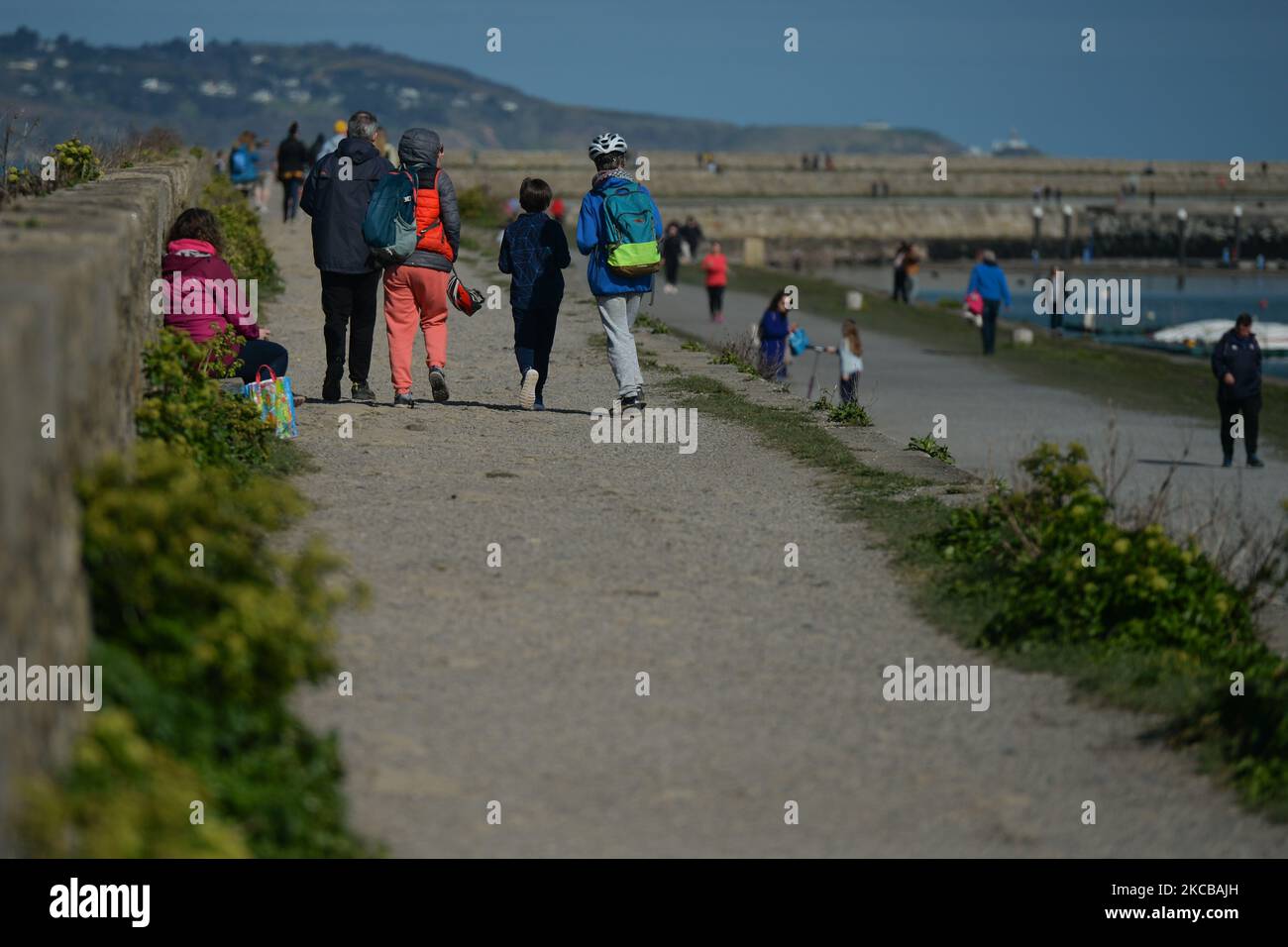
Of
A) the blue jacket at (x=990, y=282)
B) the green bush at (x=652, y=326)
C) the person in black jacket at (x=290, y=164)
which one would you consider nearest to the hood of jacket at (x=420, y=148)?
the green bush at (x=652, y=326)

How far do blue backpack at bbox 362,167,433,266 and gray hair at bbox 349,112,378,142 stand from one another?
1.45 ft

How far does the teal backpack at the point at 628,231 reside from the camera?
39.3ft

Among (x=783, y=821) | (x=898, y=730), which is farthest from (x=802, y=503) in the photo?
(x=783, y=821)

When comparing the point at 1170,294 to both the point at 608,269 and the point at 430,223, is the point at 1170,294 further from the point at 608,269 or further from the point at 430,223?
the point at 430,223

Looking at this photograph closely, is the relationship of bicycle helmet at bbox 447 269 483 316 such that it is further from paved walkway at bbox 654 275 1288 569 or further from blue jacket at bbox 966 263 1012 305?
blue jacket at bbox 966 263 1012 305

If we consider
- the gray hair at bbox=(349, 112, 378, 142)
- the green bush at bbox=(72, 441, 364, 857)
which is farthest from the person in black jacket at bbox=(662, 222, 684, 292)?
the green bush at bbox=(72, 441, 364, 857)

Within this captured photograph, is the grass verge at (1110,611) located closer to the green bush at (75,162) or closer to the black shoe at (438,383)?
Answer: the black shoe at (438,383)

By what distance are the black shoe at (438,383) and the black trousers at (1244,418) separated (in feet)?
34.7

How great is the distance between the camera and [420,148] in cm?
1205

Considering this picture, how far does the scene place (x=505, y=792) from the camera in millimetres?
5320

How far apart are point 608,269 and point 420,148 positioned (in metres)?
1.46

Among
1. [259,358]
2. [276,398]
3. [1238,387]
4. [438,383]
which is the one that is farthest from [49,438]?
[1238,387]

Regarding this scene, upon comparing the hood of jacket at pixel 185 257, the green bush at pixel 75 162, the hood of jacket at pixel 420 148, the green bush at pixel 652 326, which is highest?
the hood of jacket at pixel 420 148
